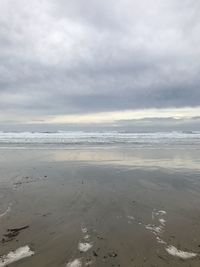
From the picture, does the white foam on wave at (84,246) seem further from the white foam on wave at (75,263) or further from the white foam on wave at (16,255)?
the white foam on wave at (16,255)

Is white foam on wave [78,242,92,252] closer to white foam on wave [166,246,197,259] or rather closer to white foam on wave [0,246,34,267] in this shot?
white foam on wave [0,246,34,267]

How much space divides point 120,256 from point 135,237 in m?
0.78

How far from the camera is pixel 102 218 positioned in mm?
6035

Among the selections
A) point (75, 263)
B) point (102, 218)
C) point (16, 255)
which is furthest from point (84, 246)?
point (102, 218)

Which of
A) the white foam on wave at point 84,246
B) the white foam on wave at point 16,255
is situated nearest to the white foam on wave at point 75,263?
the white foam on wave at point 84,246

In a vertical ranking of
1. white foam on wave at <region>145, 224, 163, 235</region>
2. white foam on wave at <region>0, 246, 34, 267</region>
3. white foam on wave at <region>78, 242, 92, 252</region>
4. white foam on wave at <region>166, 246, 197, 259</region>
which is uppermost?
white foam on wave at <region>0, 246, 34, 267</region>

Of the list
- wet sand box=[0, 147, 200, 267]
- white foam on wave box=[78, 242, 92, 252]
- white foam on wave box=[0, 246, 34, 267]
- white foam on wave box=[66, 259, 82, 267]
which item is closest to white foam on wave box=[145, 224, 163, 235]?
wet sand box=[0, 147, 200, 267]

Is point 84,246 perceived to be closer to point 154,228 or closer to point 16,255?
point 16,255

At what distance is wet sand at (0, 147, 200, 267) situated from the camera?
4348 mm

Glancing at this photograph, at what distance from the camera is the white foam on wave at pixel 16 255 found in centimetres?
413

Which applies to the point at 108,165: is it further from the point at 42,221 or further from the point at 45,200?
the point at 42,221

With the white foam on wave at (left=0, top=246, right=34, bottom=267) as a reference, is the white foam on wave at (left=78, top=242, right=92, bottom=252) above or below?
below

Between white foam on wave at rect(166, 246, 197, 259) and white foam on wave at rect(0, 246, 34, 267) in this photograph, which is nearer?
white foam on wave at rect(0, 246, 34, 267)

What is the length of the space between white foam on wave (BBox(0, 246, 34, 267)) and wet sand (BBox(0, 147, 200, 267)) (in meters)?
0.07
